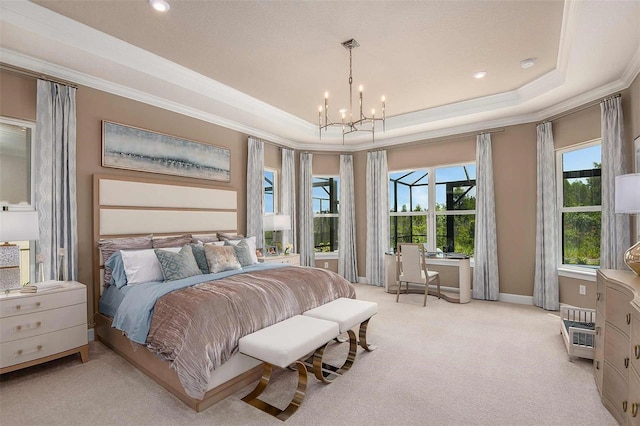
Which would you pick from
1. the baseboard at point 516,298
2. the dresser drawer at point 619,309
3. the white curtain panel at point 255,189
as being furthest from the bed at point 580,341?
the white curtain panel at point 255,189

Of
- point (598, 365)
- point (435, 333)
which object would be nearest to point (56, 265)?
point (435, 333)

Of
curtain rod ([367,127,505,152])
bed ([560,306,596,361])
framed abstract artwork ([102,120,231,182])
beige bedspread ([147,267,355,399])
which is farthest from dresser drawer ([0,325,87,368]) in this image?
curtain rod ([367,127,505,152])

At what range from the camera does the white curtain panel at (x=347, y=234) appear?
6633mm

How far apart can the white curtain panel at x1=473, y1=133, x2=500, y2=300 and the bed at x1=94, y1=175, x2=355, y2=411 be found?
2.67 metres

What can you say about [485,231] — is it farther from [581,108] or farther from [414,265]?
[581,108]

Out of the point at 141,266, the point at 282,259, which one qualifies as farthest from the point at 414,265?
the point at 141,266

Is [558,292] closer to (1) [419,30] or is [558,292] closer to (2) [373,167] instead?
(2) [373,167]

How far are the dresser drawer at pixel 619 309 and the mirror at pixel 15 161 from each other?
492 cm

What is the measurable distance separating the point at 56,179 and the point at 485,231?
18.5 feet

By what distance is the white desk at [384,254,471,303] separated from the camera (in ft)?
16.5

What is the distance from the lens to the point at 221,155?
4.98 metres

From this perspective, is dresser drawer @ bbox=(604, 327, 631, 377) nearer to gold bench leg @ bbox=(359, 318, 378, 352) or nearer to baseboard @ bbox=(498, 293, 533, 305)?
gold bench leg @ bbox=(359, 318, 378, 352)

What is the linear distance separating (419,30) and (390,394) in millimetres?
3125

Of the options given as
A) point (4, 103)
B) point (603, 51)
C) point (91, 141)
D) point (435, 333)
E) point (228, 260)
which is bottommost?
point (435, 333)
